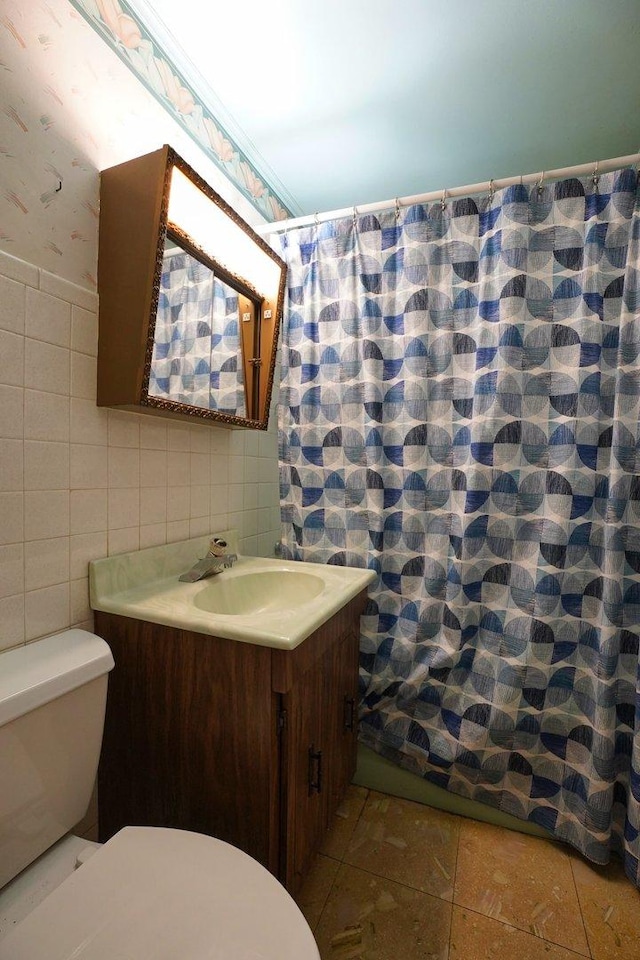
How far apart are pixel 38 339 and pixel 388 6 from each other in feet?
3.94

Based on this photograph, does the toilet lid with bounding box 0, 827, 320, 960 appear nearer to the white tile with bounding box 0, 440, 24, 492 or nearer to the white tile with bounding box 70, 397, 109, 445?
the white tile with bounding box 0, 440, 24, 492

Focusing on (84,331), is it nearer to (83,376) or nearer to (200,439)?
(83,376)

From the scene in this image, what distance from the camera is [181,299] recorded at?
1.17m

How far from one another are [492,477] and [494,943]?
1211mm

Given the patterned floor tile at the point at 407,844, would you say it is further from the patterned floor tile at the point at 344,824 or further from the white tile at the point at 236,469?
the white tile at the point at 236,469

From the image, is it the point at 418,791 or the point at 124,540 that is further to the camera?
the point at 418,791

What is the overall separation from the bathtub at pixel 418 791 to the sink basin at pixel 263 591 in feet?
2.22

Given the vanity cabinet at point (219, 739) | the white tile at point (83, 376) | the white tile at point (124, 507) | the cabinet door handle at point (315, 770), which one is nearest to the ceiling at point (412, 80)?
the white tile at point (83, 376)

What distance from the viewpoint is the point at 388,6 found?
1062 mm

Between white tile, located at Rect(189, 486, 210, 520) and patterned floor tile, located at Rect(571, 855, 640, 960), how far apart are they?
60.8 inches

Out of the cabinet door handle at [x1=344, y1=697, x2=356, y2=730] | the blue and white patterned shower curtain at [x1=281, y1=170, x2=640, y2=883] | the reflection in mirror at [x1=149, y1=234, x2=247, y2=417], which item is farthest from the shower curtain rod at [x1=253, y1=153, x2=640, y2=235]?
the cabinet door handle at [x1=344, y1=697, x2=356, y2=730]

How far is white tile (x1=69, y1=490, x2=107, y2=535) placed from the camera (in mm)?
987

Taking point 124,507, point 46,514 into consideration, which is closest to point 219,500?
point 124,507

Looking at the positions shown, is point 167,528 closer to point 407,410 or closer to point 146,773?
point 146,773
